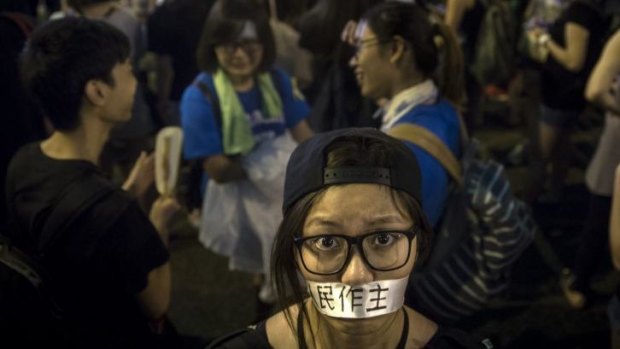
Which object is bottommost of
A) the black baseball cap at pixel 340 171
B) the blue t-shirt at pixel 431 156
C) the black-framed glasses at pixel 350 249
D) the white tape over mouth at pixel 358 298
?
the blue t-shirt at pixel 431 156

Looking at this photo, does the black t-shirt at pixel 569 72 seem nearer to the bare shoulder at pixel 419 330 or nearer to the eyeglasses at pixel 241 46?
the eyeglasses at pixel 241 46

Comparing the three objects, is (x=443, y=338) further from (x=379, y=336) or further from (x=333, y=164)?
(x=333, y=164)

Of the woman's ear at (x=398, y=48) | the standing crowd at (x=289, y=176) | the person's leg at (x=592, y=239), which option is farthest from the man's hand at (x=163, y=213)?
the person's leg at (x=592, y=239)

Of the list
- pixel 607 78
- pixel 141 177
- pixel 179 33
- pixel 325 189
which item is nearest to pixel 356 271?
pixel 325 189

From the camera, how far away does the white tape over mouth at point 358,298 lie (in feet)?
4.04

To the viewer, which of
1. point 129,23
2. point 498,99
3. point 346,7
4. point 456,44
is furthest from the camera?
point 498,99

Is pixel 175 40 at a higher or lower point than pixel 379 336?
lower

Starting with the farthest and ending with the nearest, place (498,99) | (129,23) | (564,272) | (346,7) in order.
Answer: (498,99), (129,23), (564,272), (346,7)

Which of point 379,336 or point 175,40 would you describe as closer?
point 379,336

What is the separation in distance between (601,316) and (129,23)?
3.17 m

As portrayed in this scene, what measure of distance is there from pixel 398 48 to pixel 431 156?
1.52ft

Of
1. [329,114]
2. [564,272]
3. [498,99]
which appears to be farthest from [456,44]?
[498,99]

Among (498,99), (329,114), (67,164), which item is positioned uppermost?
(67,164)

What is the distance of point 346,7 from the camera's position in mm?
3262
